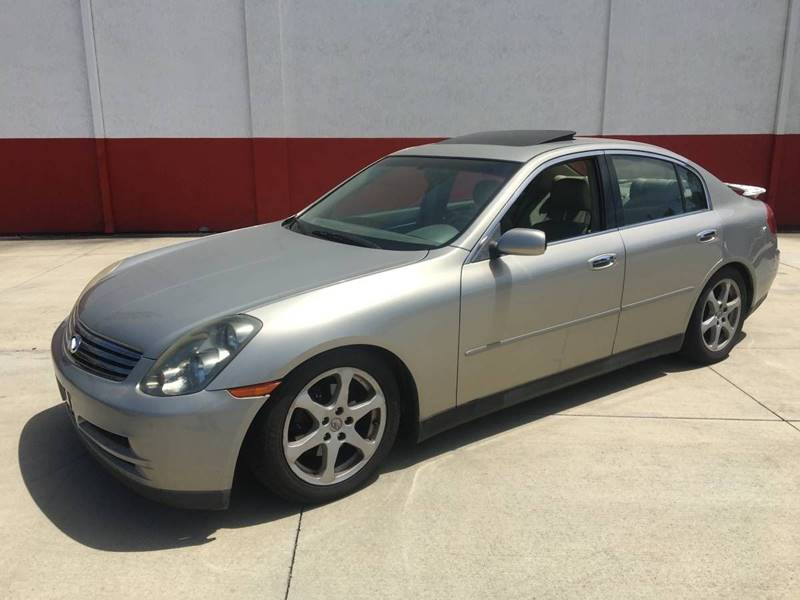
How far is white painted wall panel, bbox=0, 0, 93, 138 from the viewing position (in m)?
9.23

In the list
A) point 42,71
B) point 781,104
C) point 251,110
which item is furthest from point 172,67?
point 781,104

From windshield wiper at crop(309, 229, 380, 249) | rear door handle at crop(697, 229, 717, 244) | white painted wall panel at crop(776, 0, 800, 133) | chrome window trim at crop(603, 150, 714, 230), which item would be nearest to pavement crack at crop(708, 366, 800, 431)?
rear door handle at crop(697, 229, 717, 244)

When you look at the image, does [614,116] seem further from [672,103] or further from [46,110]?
[46,110]

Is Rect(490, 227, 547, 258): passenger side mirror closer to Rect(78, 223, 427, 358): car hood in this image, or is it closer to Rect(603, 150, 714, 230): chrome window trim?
Rect(78, 223, 427, 358): car hood

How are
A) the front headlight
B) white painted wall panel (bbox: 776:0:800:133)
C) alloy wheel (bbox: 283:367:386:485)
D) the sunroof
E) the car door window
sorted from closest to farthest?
the front headlight < alloy wheel (bbox: 283:367:386:485) < the car door window < the sunroof < white painted wall panel (bbox: 776:0:800:133)

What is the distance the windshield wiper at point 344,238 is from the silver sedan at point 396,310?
15mm

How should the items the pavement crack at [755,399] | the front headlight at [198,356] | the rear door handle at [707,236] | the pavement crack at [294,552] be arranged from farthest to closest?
1. the rear door handle at [707,236]
2. the pavement crack at [755,399]
3. the front headlight at [198,356]
4. the pavement crack at [294,552]

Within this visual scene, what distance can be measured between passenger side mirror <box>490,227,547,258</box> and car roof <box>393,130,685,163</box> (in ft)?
2.05

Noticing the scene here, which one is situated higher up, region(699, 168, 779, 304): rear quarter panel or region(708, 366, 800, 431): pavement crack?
region(699, 168, 779, 304): rear quarter panel

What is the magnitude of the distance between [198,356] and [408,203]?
1.69 meters

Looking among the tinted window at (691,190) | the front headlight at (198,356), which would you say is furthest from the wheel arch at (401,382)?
the tinted window at (691,190)

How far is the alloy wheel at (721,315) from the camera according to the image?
15.0 ft

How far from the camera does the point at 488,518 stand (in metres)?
2.94

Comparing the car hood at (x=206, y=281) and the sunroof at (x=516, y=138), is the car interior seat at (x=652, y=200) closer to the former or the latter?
the sunroof at (x=516, y=138)
